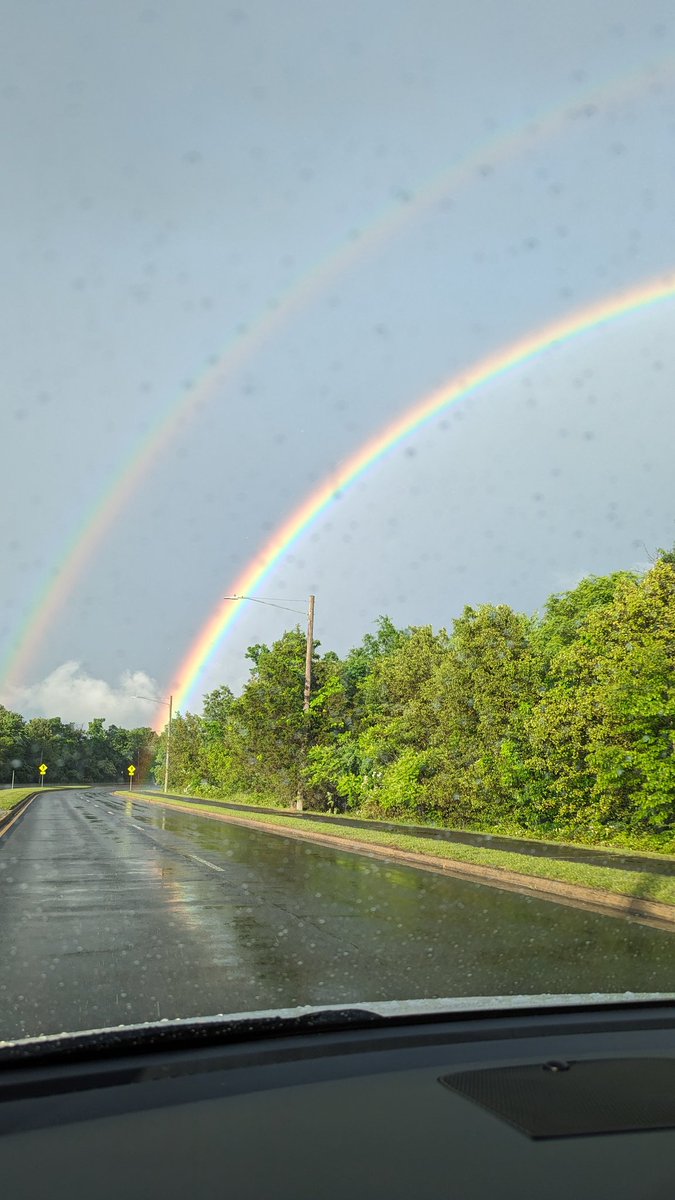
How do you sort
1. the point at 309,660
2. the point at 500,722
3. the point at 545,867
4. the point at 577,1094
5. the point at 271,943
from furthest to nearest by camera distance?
the point at 309,660 < the point at 500,722 < the point at 545,867 < the point at 271,943 < the point at 577,1094

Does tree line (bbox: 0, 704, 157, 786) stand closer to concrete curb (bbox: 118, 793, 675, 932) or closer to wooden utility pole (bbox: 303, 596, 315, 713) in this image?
wooden utility pole (bbox: 303, 596, 315, 713)

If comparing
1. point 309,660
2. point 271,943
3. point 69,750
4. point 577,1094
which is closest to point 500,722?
point 309,660

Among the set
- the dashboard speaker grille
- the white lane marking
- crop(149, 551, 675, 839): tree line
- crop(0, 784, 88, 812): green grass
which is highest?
crop(149, 551, 675, 839): tree line

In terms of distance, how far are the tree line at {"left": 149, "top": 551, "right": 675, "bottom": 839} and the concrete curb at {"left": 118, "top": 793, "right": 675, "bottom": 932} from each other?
6.69 m

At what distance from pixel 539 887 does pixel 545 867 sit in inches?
49.9

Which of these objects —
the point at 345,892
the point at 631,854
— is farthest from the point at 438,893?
the point at 631,854

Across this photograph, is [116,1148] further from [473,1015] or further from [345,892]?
[345,892]

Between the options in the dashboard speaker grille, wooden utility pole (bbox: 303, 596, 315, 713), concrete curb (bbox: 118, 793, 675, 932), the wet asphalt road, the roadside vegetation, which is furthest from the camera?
the roadside vegetation

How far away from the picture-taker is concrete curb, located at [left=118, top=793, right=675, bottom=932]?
10.7m

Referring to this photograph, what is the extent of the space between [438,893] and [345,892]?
1297 millimetres

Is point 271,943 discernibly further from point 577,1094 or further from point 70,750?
point 70,750

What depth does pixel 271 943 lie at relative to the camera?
8.56m

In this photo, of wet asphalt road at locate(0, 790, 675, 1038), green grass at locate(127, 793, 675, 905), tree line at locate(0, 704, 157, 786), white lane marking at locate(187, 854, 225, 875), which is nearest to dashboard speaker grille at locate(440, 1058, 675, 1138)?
wet asphalt road at locate(0, 790, 675, 1038)

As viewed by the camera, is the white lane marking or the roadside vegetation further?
the roadside vegetation
